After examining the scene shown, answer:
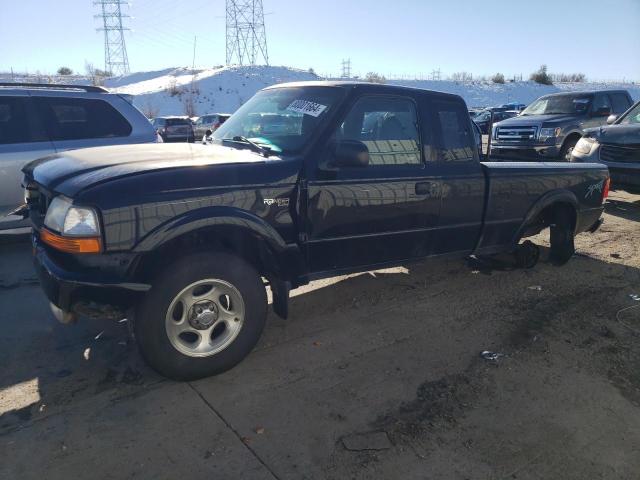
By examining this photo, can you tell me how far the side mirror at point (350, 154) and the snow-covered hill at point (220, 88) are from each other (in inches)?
1602

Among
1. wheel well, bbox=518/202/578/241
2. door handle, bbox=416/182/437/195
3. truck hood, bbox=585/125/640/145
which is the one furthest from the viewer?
truck hood, bbox=585/125/640/145

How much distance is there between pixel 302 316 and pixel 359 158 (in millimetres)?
1553

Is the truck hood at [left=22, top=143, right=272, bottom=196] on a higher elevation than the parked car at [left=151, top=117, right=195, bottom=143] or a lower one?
higher

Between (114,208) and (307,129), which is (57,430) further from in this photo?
(307,129)

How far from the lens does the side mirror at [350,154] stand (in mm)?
3434

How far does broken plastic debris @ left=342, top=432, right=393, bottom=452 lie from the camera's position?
2594 mm

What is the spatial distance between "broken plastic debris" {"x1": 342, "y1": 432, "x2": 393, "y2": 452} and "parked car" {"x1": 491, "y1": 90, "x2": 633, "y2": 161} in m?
10.6

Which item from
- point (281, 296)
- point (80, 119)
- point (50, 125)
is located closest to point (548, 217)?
point (281, 296)

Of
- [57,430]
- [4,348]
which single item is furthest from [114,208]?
[4,348]

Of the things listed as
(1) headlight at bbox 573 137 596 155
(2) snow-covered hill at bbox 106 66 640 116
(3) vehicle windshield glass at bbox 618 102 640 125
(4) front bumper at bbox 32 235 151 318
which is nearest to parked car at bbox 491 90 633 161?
(3) vehicle windshield glass at bbox 618 102 640 125

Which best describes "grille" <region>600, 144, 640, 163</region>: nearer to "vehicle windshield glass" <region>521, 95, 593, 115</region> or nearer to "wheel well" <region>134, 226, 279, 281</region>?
"vehicle windshield glass" <region>521, 95, 593, 115</region>

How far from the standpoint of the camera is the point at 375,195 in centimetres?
375

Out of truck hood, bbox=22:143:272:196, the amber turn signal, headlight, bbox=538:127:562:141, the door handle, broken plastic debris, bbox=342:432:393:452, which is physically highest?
truck hood, bbox=22:143:272:196

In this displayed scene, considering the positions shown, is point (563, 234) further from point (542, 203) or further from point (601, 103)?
point (601, 103)
